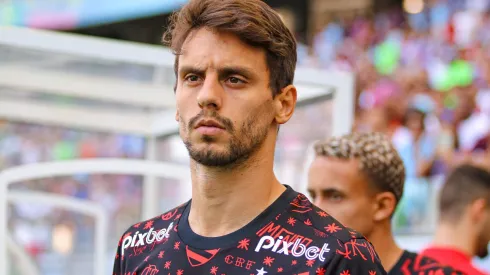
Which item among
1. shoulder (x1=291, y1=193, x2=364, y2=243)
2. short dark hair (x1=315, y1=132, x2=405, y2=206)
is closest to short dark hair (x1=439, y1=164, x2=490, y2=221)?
short dark hair (x1=315, y1=132, x2=405, y2=206)

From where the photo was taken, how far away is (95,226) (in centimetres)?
424

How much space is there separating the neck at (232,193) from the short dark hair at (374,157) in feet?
2.79

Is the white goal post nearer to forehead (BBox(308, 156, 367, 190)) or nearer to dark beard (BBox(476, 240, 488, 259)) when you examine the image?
dark beard (BBox(476, 240, 488, 259))

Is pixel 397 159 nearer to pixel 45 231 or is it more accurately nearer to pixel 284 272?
pixel 284 272

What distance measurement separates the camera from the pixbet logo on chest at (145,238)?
1758mm

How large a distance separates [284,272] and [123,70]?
226 cm

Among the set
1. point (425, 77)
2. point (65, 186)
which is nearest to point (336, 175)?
point (65, 186)

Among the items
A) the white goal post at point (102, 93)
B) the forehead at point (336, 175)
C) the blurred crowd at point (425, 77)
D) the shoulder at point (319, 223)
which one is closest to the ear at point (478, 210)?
the white goal post at point (102, 93)

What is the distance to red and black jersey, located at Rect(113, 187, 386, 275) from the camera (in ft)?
4.99

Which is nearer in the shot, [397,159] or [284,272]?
[284,272]

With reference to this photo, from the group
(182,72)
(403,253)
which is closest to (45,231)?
(403,253)

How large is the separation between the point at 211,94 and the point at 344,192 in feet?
3.17

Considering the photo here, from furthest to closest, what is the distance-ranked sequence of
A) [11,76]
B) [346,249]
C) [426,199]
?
[426,199], [11,76], [346,249]

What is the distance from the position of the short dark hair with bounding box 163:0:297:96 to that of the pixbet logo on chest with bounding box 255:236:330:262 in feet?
0.98
